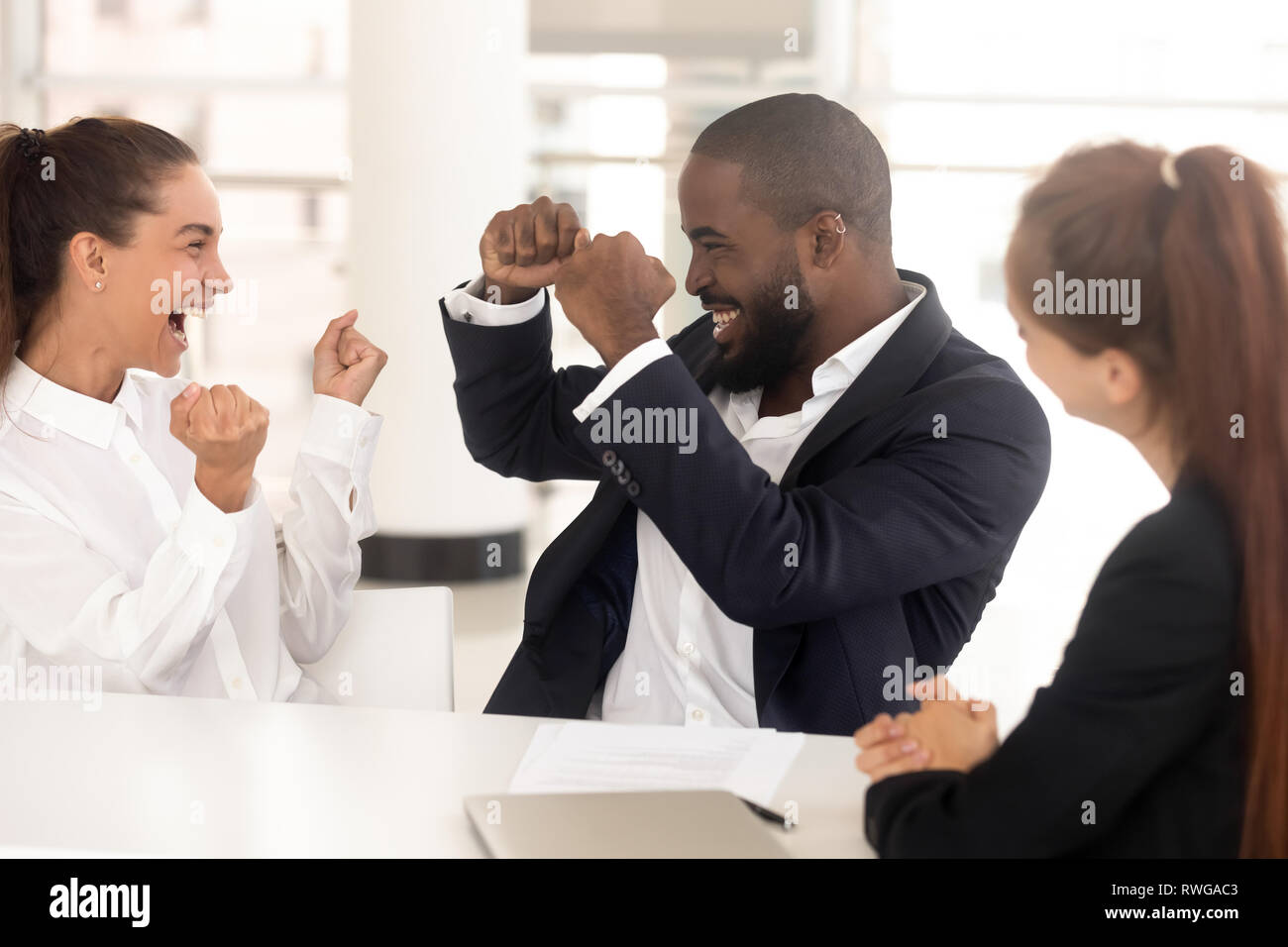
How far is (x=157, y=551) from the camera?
1.66m

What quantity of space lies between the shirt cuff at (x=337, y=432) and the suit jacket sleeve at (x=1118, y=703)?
1.22m

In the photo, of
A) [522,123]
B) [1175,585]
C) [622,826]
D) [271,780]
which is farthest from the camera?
[522,123]

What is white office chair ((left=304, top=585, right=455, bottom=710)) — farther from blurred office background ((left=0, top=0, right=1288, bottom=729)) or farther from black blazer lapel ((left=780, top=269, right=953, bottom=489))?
blurred office background ((left=0, top=0, right=1288, bottom=729))

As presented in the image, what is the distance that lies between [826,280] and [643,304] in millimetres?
383

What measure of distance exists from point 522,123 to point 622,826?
4.62 m

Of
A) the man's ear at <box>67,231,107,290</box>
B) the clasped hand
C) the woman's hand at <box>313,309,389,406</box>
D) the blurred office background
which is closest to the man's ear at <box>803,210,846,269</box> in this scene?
the clasped hand

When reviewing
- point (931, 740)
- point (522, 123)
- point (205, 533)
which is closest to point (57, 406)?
point (205, 533)

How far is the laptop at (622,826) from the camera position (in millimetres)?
1070

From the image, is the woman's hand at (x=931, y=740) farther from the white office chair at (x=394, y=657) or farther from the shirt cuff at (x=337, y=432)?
the shirt cuff at (x=337, y=432)

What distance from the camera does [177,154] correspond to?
78.2 inches

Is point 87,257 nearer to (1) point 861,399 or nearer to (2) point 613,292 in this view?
(2) point 613,292

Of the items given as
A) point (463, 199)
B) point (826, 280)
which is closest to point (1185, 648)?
→ point (826, 280)

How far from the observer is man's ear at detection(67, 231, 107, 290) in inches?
74.4
